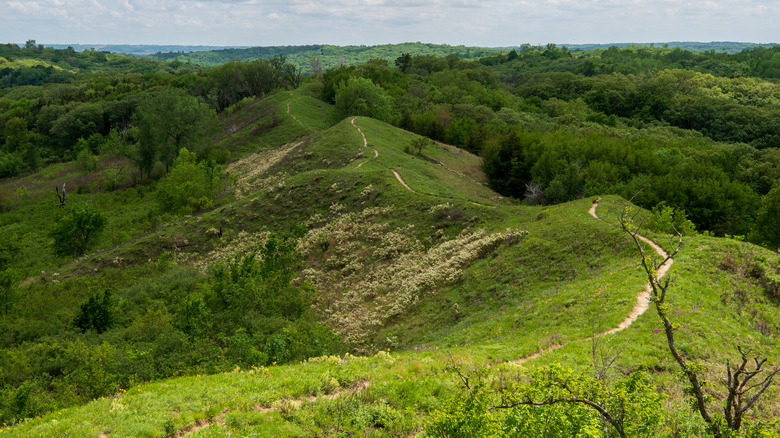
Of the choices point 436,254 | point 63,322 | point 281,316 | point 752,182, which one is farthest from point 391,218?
point 752,182

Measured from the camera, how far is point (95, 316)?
26.7 metres

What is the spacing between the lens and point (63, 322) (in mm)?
27922

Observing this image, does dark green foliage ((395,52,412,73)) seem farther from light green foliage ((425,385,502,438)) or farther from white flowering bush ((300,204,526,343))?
light green foliage ((425,385,502,438))

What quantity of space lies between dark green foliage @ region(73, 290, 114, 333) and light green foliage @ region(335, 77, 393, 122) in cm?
6036

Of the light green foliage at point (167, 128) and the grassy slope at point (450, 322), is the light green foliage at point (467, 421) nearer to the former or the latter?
the grassy slope at point (450, 322)

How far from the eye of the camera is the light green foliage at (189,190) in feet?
176

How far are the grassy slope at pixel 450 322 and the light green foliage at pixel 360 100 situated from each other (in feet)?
133

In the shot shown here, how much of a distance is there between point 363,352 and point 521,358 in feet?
35.7

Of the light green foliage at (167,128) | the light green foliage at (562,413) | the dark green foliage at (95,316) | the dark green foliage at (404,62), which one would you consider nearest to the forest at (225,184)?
the dark green foliage at (95,316)

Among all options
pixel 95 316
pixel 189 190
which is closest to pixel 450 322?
pixel 95 316

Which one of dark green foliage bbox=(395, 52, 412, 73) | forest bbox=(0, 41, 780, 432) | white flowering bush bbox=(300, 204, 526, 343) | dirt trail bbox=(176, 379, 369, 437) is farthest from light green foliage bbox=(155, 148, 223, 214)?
dark green foliage bbox=(395, 52, 412, 73)

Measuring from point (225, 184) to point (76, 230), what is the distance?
2066 cm

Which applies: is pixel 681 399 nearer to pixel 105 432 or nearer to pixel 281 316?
pixel 105 432

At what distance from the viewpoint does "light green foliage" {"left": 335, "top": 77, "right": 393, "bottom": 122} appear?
3191 inches
